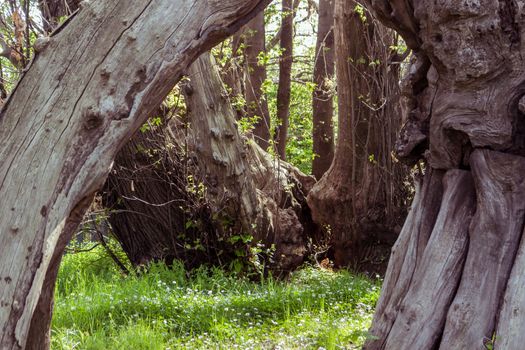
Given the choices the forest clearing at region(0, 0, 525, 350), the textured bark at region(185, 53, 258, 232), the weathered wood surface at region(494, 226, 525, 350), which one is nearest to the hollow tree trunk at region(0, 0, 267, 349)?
the forest clearing at region(0, 0, 525, 350)

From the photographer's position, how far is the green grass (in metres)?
5.48

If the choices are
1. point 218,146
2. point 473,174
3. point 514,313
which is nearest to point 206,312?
point 218,146

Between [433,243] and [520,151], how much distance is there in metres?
0.70

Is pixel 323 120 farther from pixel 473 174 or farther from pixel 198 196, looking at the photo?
pixel 473 174

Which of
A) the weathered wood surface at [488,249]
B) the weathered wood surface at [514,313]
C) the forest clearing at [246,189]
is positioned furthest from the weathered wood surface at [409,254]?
the weathered wood surface at [514,313]

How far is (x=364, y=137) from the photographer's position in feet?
29.7

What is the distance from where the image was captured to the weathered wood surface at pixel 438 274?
3.62 metres

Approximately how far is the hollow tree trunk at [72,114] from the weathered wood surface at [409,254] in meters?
1.53

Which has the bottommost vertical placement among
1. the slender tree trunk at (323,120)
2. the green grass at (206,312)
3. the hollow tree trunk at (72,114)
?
the green grass at (206,312)

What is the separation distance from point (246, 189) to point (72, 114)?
493 centimetres

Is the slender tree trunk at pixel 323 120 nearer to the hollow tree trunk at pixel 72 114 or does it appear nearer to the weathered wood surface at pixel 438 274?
the weathered wood surface at pixel 438 274

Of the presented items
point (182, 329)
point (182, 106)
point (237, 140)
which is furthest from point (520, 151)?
point (182, 106)

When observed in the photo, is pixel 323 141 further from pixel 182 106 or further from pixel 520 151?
pixel 520 151

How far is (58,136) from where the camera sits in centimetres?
326
